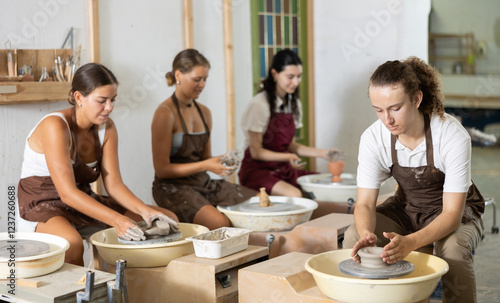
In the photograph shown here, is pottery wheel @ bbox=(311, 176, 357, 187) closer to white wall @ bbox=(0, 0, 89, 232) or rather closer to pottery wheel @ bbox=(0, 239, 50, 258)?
white wall @ bbox=(0, 0, 89, 232)

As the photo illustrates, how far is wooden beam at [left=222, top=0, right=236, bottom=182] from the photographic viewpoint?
5.04 metres

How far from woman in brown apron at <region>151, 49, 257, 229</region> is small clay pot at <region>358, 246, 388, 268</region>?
1.35m

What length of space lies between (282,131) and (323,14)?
64.0 inches

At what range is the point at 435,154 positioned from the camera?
2.63 m

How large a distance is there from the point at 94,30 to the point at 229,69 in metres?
1.41

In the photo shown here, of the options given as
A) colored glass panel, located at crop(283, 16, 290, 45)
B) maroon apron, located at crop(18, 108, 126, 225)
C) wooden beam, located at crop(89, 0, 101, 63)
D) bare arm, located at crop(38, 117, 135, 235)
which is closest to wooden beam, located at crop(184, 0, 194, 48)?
wooden beam, located at crop(89, 0, 101, 63)

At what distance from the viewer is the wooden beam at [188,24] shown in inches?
185

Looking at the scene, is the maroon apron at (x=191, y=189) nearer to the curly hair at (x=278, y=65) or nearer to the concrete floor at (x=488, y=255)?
the curly hair at (x=278, y=65)

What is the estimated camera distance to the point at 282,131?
176 inches

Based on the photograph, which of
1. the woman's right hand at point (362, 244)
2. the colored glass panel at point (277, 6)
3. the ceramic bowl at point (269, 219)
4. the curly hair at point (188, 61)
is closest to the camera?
the woman's right hand at point (362, 244)

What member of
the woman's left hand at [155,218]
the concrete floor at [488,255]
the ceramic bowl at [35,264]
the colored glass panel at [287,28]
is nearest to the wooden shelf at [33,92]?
the woman's left hand at [155,218]

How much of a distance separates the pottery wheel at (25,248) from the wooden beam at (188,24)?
2432mm

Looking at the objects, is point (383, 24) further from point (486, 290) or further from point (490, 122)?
point (490, 122)

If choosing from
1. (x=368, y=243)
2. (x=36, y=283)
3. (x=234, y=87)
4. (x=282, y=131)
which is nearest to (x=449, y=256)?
(x=368, y=243)
